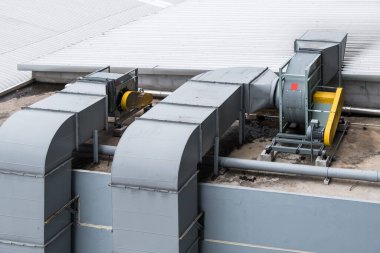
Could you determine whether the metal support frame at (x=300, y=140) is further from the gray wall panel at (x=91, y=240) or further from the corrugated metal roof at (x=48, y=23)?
the corrugated metal roof at (x=48, y=23)

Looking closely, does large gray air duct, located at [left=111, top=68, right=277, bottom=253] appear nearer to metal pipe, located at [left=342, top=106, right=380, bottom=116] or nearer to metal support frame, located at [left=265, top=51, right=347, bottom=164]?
metal support frame, located at [left=265, top=51, right=347, bottom=164]

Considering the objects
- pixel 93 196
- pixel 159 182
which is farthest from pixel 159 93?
pixel 159 182

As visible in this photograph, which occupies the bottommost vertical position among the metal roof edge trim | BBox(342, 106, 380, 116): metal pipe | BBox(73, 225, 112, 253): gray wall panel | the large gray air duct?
BBox(73, 225, 112, 253): gray wall panel

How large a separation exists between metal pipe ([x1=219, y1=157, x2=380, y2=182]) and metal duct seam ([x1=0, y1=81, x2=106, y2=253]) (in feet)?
12.0

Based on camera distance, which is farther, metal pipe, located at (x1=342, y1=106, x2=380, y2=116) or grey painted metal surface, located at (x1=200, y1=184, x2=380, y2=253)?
metal pipe, located at (x1=342, y1=106, x2=380, y2=116)

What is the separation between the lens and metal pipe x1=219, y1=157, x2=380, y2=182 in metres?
15.4

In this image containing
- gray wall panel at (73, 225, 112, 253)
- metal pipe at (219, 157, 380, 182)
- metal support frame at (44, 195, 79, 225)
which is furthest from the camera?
gray wall panel at (73, 225, 112, 253)

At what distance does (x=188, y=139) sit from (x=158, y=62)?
28.1 ft

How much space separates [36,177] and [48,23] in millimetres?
18365

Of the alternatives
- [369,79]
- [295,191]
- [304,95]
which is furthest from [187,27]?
[295,191]

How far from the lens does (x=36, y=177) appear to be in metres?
15.6

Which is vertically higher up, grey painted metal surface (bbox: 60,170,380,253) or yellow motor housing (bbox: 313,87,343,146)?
yellow motor housing (bbox: 313,87,343,146)

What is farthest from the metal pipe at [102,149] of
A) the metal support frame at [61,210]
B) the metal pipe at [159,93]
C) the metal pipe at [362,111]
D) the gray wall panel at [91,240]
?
the metal pipe at [362,111]

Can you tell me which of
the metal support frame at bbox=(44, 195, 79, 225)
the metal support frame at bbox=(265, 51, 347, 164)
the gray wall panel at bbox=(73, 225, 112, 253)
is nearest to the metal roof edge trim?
the metal support frame at bbox=(265, 51, 347, 164)
